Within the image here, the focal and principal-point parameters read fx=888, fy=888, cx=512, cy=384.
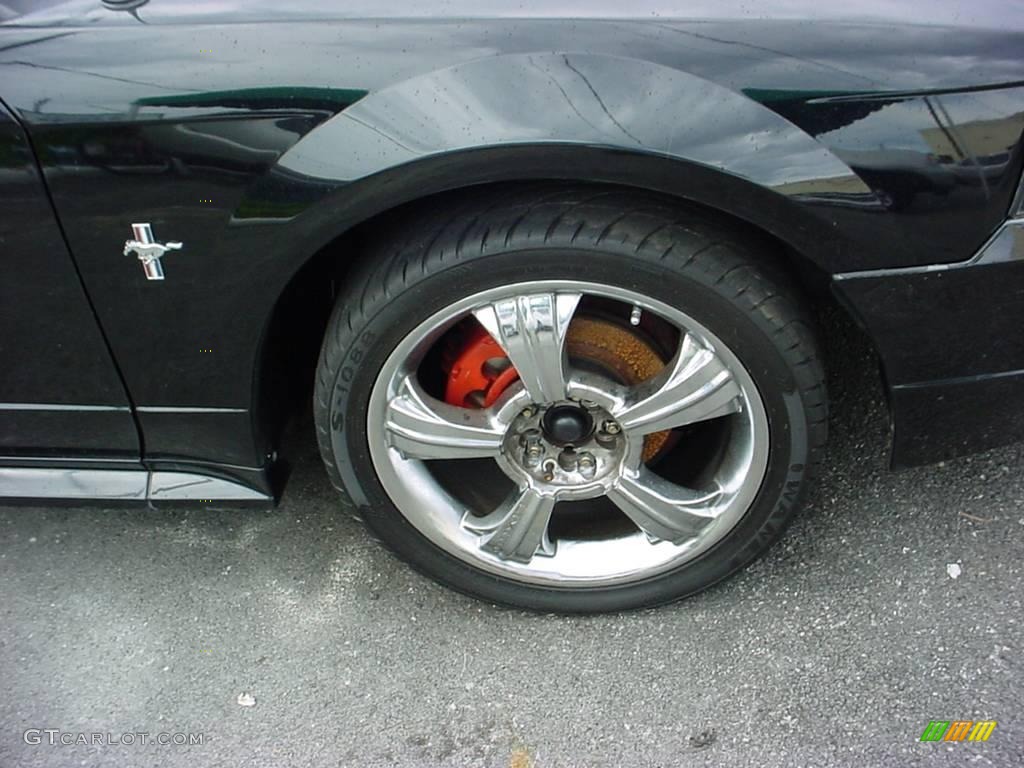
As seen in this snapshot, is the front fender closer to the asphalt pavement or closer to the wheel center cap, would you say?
the wheel center cap

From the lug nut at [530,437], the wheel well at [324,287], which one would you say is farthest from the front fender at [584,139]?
the lug nut at [530,437]

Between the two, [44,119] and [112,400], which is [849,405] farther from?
[44,119]

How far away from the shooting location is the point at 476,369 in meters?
2.00

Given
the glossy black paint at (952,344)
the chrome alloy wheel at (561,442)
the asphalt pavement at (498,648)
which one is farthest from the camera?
the asphalt pavement at (498,648)

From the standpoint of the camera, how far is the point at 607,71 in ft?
5.03

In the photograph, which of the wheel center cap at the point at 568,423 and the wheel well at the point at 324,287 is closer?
the wheel well at the point at 324,287

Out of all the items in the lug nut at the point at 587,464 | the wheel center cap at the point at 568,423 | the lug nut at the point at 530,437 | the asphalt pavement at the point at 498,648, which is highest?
the wheel center cap at the point at 568,423

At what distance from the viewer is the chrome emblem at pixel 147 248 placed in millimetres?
1666

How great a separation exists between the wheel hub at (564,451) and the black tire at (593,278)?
1.07 ft

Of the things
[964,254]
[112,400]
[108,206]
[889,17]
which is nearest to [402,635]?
[112,400]

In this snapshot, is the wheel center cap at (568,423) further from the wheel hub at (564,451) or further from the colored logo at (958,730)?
the colored logo at (958,730)

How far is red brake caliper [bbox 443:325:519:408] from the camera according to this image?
6.47ft

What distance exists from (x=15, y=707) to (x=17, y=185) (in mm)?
1164

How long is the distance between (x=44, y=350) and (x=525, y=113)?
112 centimetres
